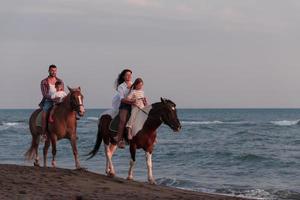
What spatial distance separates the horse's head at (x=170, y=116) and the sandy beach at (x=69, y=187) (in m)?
1.24

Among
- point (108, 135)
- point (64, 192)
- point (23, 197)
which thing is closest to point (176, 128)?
point (108, 135)

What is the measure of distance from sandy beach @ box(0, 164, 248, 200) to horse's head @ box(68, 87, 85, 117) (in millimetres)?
1236

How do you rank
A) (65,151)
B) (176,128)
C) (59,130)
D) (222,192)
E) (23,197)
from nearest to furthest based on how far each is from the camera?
(23,197) → (176,128) → (59,130) → (222,192) → (65,151)

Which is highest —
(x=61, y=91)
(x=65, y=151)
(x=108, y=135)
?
(x=61, y=91)

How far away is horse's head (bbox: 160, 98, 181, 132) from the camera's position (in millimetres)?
11930

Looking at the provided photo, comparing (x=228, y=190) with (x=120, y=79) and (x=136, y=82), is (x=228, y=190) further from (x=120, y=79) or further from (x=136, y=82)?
(x=136, y=82)

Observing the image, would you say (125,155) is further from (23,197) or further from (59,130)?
(23,197)

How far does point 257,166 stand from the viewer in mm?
23453

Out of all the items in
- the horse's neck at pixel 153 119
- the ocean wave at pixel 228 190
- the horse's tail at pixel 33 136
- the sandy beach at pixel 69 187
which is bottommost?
the ocean wave at pixel 228 190

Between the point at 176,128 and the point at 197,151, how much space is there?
1769cm

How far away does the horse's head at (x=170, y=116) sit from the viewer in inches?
470

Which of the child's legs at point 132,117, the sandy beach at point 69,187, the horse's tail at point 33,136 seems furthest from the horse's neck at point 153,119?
the horse's tail at point 33,136

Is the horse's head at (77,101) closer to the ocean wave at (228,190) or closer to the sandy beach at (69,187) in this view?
the sandy beach at (69,187)

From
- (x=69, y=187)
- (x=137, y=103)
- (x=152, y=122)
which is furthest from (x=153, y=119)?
(x=69, y=187)
